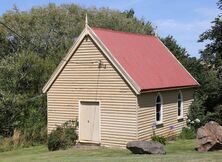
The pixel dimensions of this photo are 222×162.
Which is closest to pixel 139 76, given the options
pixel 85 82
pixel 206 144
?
pixel 85 82

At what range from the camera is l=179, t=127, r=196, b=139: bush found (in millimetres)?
29312

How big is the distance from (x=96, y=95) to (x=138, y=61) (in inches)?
129

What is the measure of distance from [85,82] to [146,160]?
34.2 ft

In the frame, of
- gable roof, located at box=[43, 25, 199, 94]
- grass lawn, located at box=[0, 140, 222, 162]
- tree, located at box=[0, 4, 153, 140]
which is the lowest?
grass lawn, located at box=[0, 140, 222, 162]

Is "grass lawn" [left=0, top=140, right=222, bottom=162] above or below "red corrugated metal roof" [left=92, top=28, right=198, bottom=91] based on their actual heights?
below

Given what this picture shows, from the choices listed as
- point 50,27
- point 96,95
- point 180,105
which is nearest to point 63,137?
point 96,95

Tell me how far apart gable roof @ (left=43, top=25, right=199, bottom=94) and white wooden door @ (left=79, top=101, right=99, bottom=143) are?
2.74 m

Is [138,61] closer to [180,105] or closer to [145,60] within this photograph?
[145,60]

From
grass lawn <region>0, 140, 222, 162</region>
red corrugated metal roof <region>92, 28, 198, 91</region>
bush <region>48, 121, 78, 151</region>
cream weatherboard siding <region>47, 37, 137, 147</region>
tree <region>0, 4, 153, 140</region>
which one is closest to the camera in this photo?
grass lawn <region>0, 140, 222, 162</region>

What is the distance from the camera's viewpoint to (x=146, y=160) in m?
17.4

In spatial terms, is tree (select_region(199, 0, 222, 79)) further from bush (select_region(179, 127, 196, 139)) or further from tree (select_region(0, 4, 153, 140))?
tree (select_region(0, 4, 153, 140))

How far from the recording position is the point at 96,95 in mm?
26500

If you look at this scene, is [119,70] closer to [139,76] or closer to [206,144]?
[139,76]

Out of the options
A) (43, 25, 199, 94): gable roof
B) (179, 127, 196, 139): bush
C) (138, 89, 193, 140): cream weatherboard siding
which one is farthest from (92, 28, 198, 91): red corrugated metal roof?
(179, 127, 196, 139): bush
